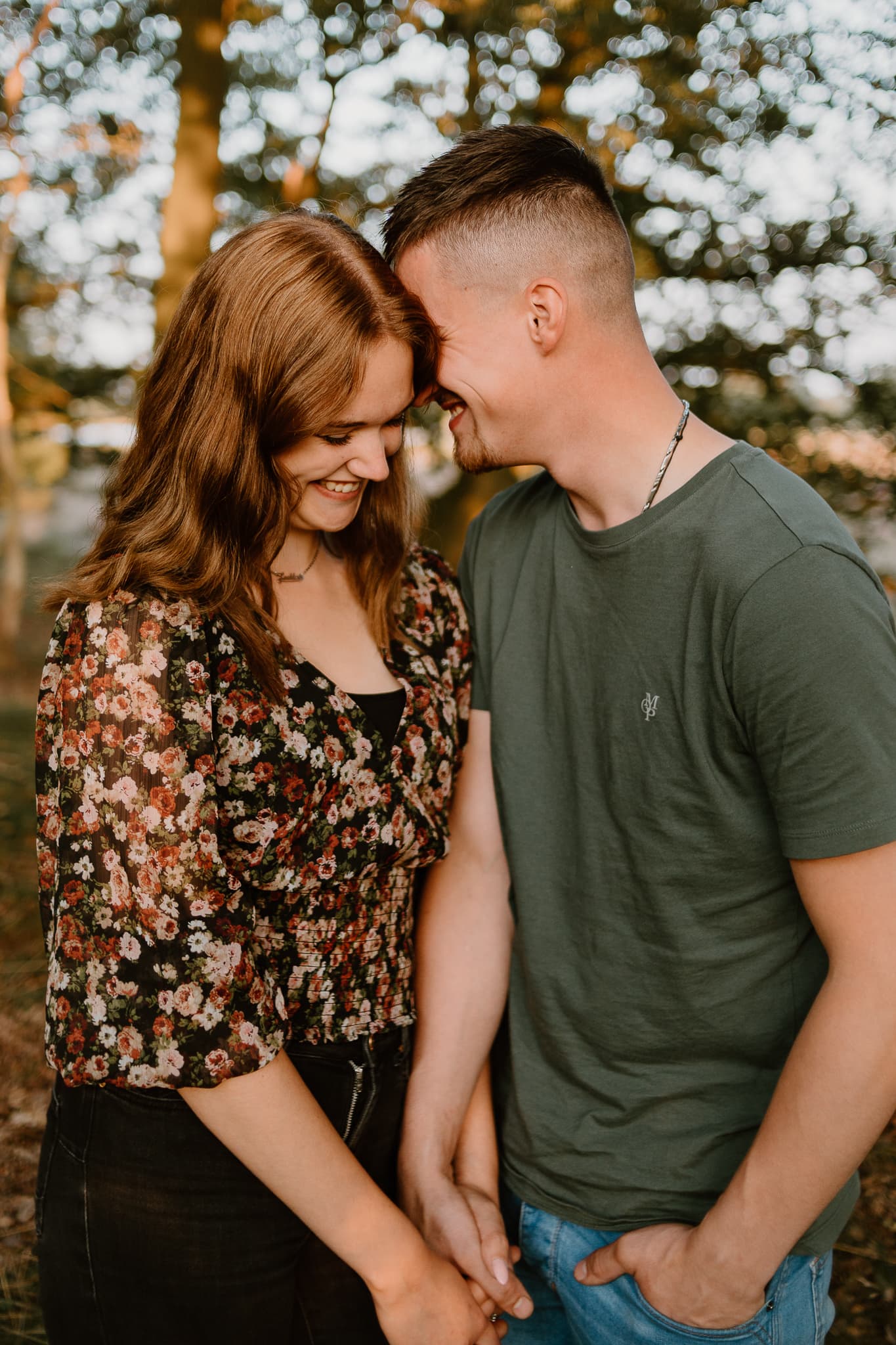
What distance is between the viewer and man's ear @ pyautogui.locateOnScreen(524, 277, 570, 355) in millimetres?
1750

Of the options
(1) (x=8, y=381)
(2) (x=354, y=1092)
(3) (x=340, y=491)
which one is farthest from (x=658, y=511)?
(1) (x=8, y=381)

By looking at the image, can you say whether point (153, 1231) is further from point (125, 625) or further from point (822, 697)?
point (822, 697)

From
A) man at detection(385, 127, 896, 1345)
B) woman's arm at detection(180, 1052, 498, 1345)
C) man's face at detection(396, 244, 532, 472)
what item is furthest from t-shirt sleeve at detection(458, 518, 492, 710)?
woman's arm at detection(180, 1052, 498, 1345)

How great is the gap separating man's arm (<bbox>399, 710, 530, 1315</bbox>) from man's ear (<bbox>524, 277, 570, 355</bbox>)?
2.15ft

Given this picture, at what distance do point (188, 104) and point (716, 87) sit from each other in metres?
2.32

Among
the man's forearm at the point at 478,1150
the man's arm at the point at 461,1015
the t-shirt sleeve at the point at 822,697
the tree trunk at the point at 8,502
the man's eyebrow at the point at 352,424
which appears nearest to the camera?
the t-shirt sleeve at the point at 822,697

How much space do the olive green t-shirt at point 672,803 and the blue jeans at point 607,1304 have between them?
1.4 inches

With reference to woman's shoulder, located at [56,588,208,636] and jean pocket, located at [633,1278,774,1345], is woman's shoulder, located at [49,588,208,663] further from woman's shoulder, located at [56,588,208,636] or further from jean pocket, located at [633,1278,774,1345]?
jean pocket, located at [633,1278,774,1345]

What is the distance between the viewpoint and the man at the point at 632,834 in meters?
1.40

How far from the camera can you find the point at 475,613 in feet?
6.59

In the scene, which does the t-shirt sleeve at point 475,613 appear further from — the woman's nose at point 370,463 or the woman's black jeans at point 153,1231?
the woman's black jeans at point 153,1231

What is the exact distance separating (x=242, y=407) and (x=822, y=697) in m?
0.91

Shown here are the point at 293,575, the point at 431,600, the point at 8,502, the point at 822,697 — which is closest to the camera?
the point at 822,697

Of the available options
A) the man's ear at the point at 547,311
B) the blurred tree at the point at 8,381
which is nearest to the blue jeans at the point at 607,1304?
the man's ear at the point at 547,311
